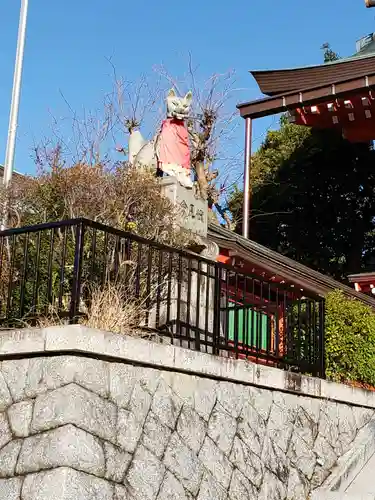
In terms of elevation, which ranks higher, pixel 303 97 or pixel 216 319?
pixel 303 97

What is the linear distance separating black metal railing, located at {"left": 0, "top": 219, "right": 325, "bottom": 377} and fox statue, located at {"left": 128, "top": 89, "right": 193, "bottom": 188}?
1.57m

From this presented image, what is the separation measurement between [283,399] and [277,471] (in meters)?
0.67

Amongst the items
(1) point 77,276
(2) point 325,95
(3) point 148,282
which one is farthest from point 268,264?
(1) point 77,276

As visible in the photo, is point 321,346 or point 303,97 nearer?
point 321,346

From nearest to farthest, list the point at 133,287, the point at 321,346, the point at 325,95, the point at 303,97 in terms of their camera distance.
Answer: the point at 133,287 → the point at 321,346 → the point at 325,95 → the point at 303,97

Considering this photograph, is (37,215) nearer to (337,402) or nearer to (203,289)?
(203,289)

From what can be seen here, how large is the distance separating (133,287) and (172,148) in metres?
2.76

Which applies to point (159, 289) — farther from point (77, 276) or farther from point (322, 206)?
point (322, 206)

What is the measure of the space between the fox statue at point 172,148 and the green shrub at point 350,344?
10.1 ft

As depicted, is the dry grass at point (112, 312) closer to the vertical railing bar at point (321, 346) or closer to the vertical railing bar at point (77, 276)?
the vertical railing bar at point (77, 276)

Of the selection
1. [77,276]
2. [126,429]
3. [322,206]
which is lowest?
[126,429]

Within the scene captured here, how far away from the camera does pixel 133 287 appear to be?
633 centimetres

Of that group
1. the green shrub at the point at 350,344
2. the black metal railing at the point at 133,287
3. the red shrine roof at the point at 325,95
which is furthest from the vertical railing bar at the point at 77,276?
the red shrine roof at the point at 325,95

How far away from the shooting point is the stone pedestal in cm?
807
